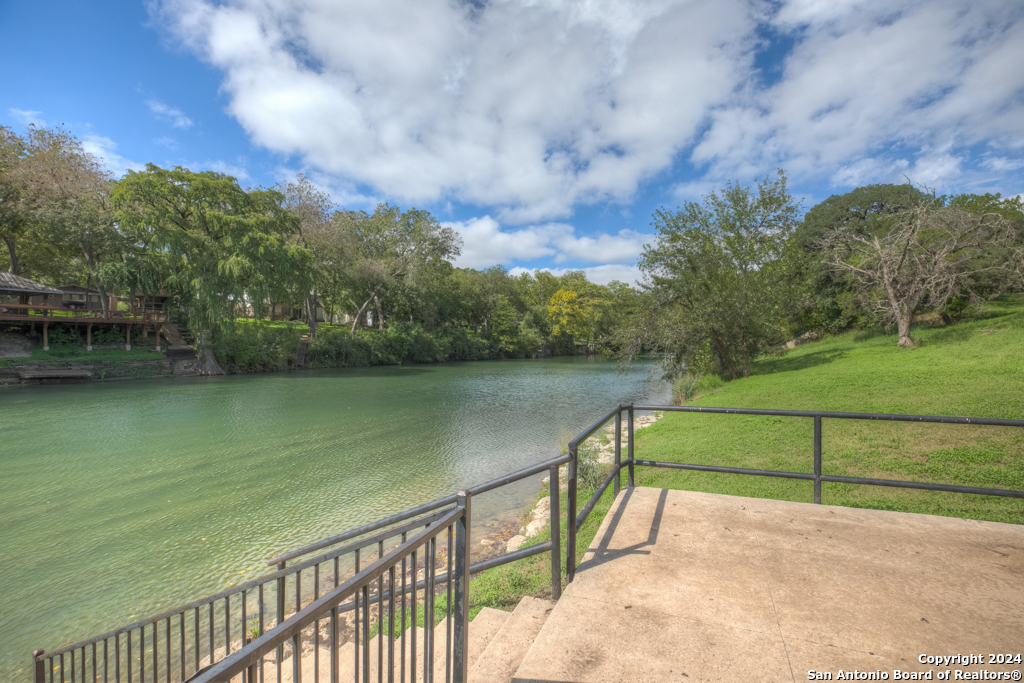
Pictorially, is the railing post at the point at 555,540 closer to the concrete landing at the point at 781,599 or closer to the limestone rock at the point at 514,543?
the concrete landing at the point at 781,599

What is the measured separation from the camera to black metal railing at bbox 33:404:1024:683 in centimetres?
120

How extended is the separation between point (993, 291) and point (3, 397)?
1726 inches

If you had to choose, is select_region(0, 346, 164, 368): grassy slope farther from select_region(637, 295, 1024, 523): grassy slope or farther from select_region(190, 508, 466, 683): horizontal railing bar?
select_region(190, 508, 466, 683): horizontal railing bar

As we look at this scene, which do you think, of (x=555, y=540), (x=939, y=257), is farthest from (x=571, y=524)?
(x=939, y=257)

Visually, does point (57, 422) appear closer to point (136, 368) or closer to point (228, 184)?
point (136, 368)

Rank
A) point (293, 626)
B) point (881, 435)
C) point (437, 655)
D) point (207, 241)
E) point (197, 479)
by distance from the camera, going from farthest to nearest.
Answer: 1. point (207, 241)
2. point (197, 479)
3. point (881, 435)
4. point (437, 655)
5. point (293, 626)

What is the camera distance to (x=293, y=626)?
1041 millimetres

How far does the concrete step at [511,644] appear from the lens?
2436mm

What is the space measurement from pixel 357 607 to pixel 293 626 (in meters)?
0.45

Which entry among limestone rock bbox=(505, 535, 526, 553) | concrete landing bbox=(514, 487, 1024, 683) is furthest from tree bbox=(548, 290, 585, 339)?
concrete landing bbox=(514, 487, 1024, 683)

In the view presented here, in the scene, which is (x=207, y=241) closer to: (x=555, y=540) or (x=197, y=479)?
(x=197, y=479)

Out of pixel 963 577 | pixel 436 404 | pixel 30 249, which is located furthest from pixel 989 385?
pixel 30 249

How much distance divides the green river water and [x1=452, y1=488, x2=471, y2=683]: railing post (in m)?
5.01

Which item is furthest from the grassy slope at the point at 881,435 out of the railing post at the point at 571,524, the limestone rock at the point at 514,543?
the railing post at the point at 571,524
